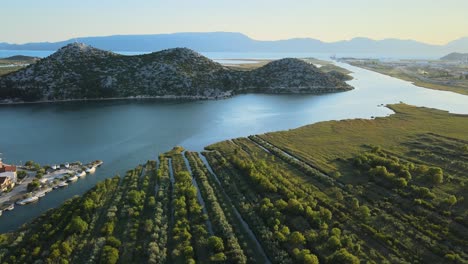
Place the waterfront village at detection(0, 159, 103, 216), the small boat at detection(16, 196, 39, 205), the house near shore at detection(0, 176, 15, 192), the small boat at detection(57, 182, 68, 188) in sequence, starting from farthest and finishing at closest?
the small boat at detection(57, 182, 68, 188)
the house near shore at detection(0, 176, 15, 192)
the waterfront village at detection(0, 159, 103, 216)
the small boat at detection(16, 196, 39, 205)

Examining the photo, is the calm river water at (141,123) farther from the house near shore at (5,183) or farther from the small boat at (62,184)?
the house near shore at (5,183)

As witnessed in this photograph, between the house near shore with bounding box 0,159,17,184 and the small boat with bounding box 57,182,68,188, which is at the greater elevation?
the house near shore with bounding box 0,159,17,184

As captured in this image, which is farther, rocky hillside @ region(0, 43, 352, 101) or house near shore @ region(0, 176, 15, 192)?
rocky hillside @ region(0, 43, 352, 101)

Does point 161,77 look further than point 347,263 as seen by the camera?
Yes

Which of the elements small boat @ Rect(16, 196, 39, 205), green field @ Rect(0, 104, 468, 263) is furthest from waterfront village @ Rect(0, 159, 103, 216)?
green field @ Rect(0, 104, 468, 263)

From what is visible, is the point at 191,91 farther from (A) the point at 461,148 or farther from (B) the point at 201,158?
(A) the point at 461,148

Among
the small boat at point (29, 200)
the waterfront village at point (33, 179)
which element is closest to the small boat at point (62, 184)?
the waterfront village at point (33, 179)

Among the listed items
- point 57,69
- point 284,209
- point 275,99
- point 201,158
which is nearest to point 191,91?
point 275,99

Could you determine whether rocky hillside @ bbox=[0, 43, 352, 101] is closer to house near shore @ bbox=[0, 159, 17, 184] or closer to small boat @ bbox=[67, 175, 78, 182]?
house near shore @ bbox=[0, 159, 17, 184]
